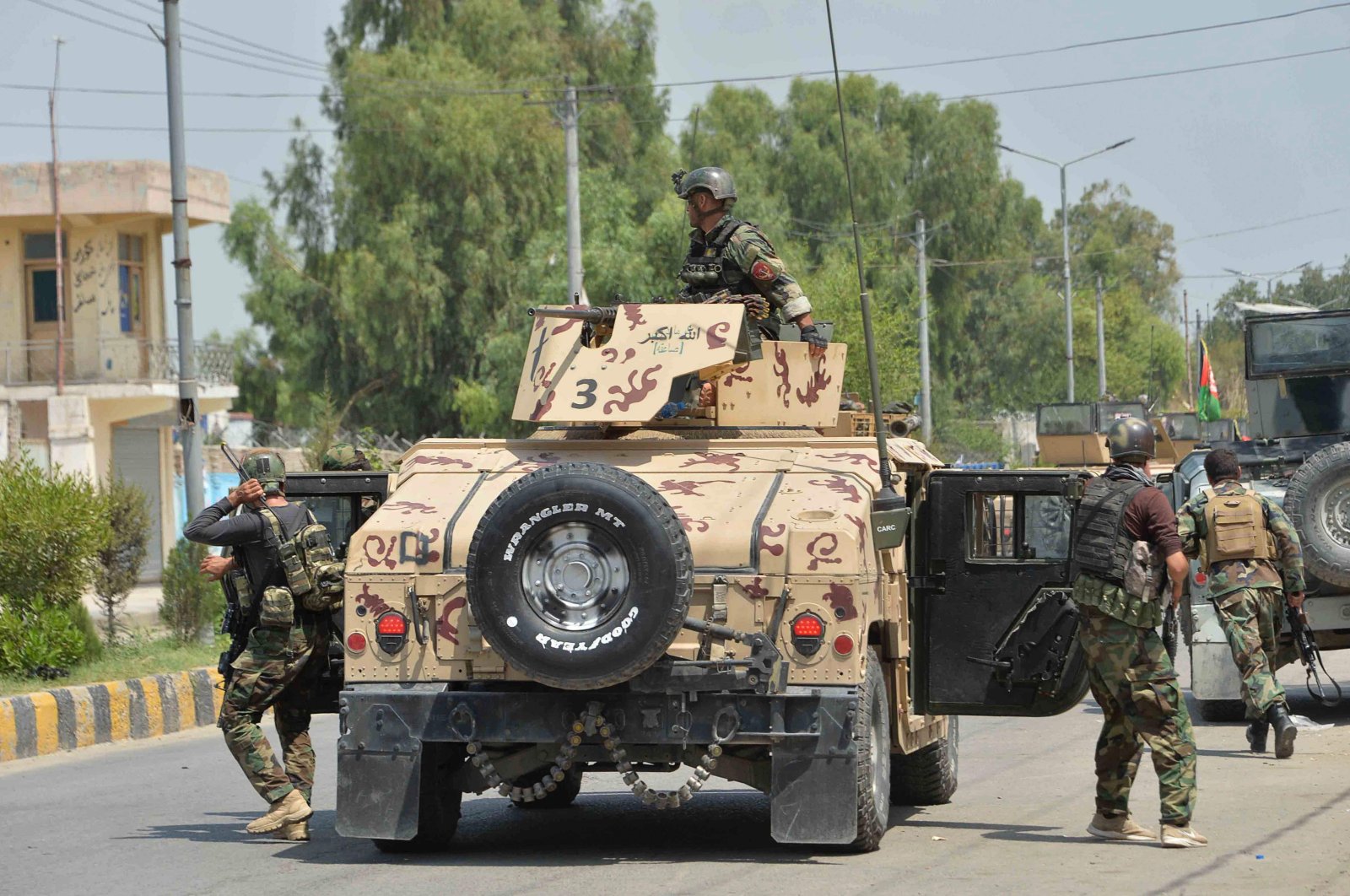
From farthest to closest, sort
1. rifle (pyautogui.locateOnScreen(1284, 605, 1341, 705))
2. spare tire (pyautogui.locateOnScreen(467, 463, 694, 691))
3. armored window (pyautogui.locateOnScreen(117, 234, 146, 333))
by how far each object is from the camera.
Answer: armored window (pyautogui.locateOnScreen(117, 234, 146, 333))
rifle (pyautogui.locateOnScreen(1284, 605, 1341, 705))
spare tire (pyautogui.locateOnScreen(467, 463, 694, 691))

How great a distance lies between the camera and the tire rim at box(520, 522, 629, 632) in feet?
25.3

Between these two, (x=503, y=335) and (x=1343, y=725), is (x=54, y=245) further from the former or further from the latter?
(x=1343, y=725)

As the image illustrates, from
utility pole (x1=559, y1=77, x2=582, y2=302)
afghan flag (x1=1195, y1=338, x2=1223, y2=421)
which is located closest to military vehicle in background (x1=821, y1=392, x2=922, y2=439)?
utility pole (x1=559, y1=77, x2=582, y2=302)

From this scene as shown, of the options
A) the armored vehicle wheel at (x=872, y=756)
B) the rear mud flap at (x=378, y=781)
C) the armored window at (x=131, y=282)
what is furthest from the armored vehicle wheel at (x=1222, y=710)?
the armored window at (x=131, y=282)

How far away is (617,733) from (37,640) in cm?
814

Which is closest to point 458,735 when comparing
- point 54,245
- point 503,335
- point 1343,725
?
point 1343,725

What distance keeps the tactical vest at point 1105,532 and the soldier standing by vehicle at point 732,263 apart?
1786mm

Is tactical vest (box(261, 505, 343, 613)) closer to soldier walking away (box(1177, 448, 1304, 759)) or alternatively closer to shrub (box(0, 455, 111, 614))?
soldier walking away (box(1177, 448, 1304, 759))

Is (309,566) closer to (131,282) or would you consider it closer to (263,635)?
(263,635)

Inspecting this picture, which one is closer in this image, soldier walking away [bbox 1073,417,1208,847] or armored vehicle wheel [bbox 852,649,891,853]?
armored vehicle wheel [bbox 852,649,891,853]

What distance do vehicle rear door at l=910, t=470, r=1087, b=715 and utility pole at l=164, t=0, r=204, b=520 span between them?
1044 cm

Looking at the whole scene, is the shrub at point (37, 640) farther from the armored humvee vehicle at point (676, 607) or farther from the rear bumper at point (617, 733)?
the rear bumper at point (617, 733)

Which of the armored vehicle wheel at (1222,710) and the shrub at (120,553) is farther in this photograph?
the shrub at (120,553)

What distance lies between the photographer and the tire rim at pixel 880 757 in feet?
26.8
